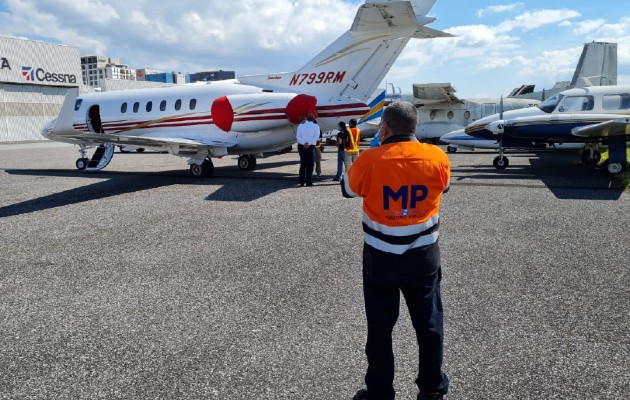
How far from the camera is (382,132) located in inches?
116

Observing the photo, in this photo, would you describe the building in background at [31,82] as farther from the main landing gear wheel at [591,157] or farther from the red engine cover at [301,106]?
the main landing gear wheel at [591,157]

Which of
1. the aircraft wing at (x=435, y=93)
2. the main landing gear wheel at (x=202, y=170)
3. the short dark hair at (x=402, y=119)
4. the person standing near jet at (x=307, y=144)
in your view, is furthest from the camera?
the aircraft wing at (x=435, y=93)

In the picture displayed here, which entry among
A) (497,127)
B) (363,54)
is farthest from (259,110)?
(497,127)

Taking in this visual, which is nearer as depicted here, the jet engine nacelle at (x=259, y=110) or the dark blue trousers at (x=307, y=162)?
the dark blue trousers at (x=307, y=162)

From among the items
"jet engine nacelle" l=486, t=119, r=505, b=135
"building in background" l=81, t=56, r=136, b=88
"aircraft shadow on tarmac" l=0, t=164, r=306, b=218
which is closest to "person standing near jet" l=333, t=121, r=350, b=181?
"aircraft shadow on tarmac" l=0, t=164, r=306, b=218

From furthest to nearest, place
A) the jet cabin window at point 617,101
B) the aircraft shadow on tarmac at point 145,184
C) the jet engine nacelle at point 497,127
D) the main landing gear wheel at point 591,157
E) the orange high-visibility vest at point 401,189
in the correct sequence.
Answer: the main landing gear wheel at point 591,157 → the jet engine nacelle at point 497,127 → the jet cabin window at point 617,101 → the aircraft shadow on tarmac at point 145,184 → the orange high-visibility vest at point 401,189

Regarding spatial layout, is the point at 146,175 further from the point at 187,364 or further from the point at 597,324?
the point at 597,324

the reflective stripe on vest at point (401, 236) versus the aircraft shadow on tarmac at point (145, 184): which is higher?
the reflective stripe on vest at point (401, 236)

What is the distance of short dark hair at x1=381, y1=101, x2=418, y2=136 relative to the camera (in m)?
2.80

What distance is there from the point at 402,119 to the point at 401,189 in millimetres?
470

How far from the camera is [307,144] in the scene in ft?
39.2

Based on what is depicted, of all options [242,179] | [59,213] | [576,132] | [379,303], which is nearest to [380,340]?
[379,303]

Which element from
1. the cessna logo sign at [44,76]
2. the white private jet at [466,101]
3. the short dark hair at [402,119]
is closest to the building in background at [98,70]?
the cessna logo sign at [44,76]

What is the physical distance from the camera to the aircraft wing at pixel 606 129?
38.3 feet
